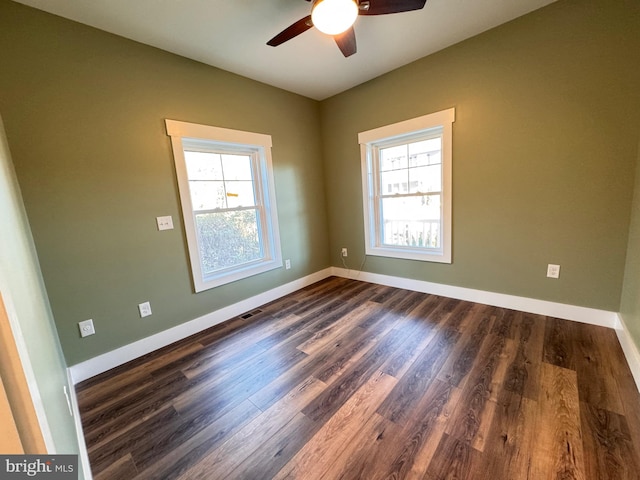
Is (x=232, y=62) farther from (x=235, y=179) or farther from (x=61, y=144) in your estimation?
(x=61, y=144)

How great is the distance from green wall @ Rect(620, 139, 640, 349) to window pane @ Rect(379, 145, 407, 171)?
6.06 ft

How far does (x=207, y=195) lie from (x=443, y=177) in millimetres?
2500

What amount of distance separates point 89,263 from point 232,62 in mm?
2181

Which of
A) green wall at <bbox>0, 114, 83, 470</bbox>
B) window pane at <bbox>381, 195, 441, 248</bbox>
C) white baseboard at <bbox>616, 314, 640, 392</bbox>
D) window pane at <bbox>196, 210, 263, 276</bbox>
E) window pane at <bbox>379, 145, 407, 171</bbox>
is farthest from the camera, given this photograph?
window pane at <bbox>379, 145, 407, 171</bbox>

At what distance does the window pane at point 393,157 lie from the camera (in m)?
3.07

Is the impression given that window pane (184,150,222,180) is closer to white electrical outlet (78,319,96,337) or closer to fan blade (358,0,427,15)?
white electrical outlet (78,319,96,337)

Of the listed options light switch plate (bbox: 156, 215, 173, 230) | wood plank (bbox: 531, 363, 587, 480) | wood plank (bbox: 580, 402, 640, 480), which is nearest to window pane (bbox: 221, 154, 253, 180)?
light switch plate (bbox: 156, 215, 173, 230)

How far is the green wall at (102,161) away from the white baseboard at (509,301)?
2139 millimetres

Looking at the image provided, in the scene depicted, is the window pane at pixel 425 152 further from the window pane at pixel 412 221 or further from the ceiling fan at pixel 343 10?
the ceiling fan at pixel 343 10

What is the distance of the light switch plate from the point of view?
7.34 feet

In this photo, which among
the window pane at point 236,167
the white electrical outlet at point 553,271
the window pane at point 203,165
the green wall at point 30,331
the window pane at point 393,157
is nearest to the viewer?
the green wall at point 30,331

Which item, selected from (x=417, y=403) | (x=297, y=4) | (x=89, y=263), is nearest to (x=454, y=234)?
(x=417, y=403)

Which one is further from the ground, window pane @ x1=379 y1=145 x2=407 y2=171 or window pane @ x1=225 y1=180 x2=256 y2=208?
window pane @ x1=379 y1=145 x2=407 y2=171

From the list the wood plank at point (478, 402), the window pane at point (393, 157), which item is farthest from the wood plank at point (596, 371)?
the window pane at point (393, 157)
